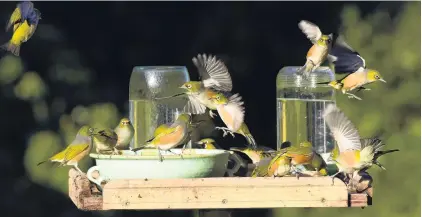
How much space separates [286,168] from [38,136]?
339 centimetres

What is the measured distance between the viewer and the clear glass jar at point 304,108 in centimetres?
440

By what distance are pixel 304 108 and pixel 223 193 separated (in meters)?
1.07

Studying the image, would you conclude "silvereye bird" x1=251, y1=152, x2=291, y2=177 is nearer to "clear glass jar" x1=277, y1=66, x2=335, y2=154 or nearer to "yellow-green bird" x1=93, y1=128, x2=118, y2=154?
"yellow-green bird" x1=93, y1=128, x2=118, y2=154

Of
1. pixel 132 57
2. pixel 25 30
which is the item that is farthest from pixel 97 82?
pixel 25 30

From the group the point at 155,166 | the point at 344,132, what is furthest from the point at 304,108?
the point at 155,166

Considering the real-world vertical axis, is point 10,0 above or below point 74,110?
above

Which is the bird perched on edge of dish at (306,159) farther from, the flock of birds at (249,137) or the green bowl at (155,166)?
the green bowl at (155,166)

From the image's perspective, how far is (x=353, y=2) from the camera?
729cm

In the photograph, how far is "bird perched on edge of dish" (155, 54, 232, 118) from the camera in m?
3.89

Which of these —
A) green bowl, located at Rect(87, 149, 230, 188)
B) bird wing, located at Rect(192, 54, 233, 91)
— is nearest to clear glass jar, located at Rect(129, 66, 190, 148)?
bird wing, located at Rect(192, 54, 233, 91)

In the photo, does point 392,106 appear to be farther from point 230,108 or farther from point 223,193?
point 223,193

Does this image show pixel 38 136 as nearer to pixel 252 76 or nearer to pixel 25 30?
pixel 252 76

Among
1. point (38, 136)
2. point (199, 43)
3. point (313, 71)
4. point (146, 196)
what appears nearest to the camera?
point (146, 196)

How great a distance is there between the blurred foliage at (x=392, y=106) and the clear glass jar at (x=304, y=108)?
4.95 feet
